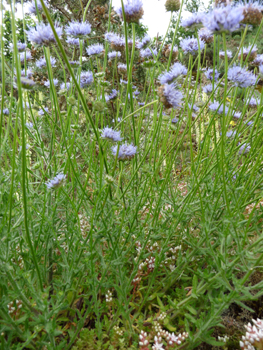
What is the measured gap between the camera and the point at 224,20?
2.85 feet

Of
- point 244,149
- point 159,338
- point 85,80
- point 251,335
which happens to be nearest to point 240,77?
point 244,149

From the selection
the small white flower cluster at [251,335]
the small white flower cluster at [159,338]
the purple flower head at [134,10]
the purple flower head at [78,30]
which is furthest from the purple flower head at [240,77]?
the small white flower cluster at [159,338]

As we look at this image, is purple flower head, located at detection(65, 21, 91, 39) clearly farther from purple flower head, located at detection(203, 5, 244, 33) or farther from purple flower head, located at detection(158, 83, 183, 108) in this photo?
purple flower head, located at detection(203, 5, 244, 33)

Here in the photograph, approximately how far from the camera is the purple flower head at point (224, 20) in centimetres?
86

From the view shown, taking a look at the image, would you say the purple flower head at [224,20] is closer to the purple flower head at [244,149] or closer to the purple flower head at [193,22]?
the purple flower head at [193,22]

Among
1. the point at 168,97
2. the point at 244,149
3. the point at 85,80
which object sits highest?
the point at 168,97

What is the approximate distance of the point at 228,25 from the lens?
873 mm

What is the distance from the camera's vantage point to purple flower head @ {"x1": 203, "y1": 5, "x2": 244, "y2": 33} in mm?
860

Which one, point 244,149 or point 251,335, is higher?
point 244,149

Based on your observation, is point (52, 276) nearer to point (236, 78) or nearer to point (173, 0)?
point (236, 78)

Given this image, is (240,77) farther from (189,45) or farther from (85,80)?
(85,80)

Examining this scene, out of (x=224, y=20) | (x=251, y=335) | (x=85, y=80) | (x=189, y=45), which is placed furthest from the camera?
(x=85, y=80)

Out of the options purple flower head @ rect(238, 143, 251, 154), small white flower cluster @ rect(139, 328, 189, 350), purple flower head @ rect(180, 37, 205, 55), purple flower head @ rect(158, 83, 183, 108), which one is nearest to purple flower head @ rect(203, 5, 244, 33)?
purple flower head @ rect(158, 83, 183, 108)

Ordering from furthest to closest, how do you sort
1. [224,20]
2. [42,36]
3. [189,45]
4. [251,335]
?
1. [189,45]
2. [42,36]
3. [251,335]
4. [224,20]
